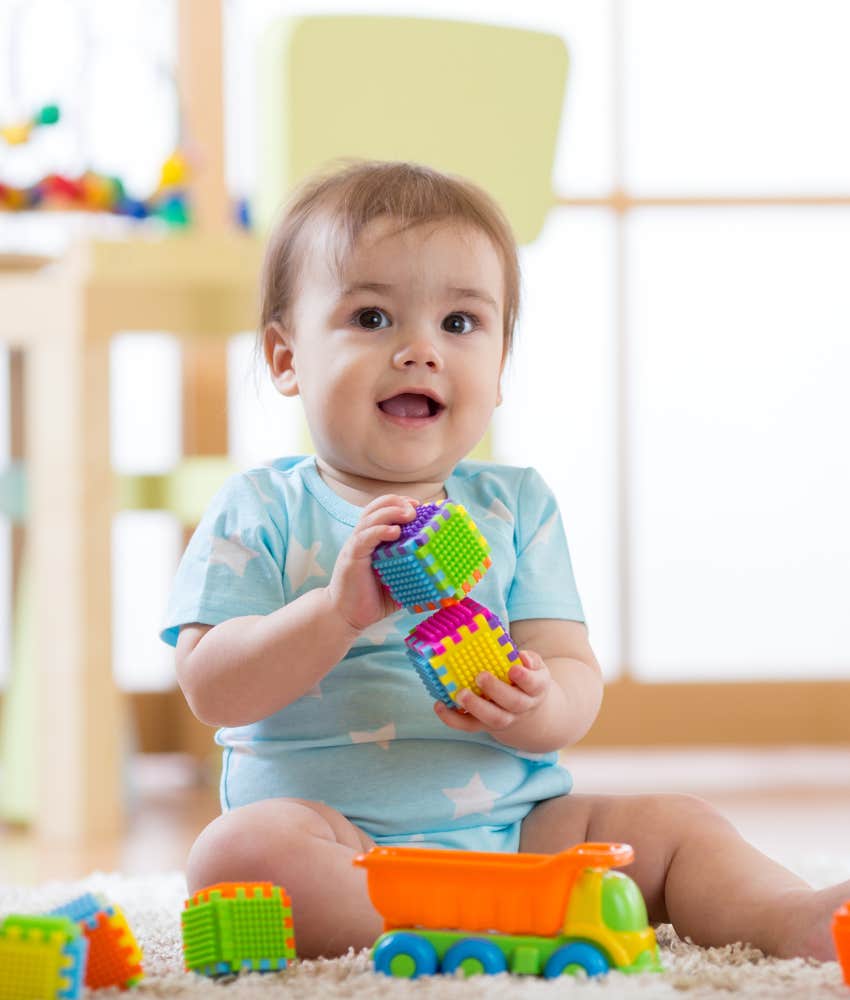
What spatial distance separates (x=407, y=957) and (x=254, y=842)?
0.15m

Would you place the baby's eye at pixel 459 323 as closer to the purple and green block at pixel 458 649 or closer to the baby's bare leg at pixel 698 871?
the purple and green block at pixel 458 649

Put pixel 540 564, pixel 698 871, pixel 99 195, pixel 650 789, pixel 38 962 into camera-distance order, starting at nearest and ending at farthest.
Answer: pixel 38 962 → pixel 698 871 → pixel 540 564 → pixel 650 789 → pixel 99 195

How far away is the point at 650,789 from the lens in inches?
78.8

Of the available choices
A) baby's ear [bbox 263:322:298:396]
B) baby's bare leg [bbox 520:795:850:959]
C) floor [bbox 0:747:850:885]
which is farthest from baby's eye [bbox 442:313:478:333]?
floor [bbox 0:747:850:885]

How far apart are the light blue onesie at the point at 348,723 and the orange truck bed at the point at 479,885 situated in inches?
6.7

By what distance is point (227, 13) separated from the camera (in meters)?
2.48

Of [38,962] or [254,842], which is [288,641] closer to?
[254,842]

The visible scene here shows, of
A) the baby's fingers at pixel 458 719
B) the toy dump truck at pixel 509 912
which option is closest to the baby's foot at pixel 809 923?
the toy dump truck at pixel 509 912

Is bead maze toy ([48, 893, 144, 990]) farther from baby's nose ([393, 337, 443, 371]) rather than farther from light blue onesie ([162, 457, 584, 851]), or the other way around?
baby's nose ([393, 337, 443, 371])

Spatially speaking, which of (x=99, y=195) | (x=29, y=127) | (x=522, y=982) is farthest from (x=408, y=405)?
(x=29, y=127)

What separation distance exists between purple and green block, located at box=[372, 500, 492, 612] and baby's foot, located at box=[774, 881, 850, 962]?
0.27 meters

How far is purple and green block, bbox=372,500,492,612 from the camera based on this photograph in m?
0.88

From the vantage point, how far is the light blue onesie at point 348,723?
1.04 metres

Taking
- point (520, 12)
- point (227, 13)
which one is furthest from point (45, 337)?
point (520, 12)
